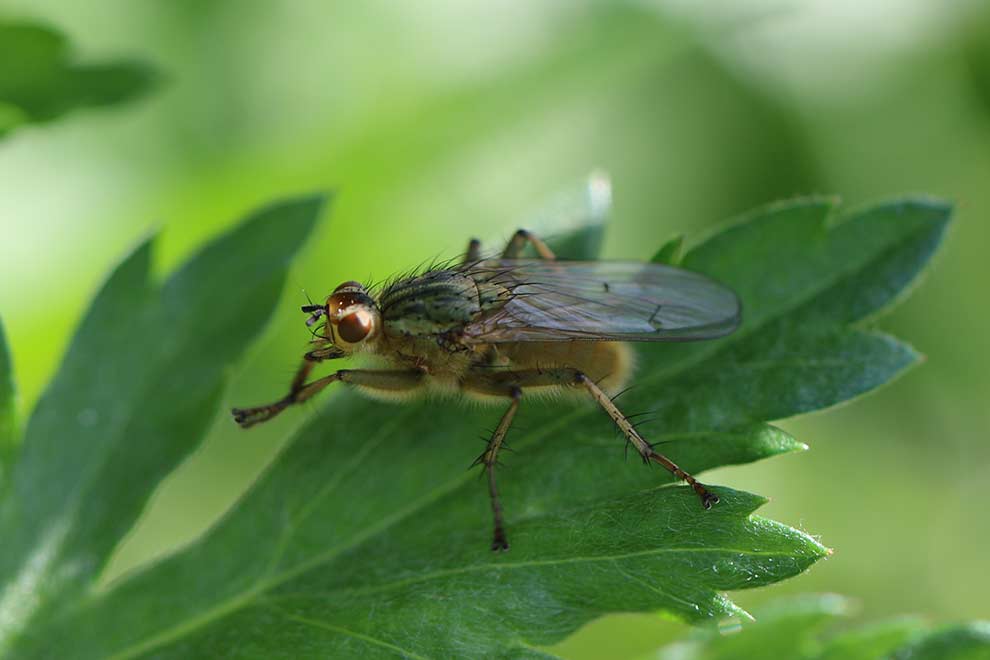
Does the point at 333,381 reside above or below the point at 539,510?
above

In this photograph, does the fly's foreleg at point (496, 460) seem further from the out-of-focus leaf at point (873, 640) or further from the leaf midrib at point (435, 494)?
the out-of-focus leaf at point (873, 640)

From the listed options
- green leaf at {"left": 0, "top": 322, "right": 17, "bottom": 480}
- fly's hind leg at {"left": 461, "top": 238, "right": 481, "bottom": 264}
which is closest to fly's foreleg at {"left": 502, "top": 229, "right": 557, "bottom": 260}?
fly's hind leg at {"left": 461, "top": 238, "right": 481, "bottom": 264}

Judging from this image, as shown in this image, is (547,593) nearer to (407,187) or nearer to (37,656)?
(37,656)

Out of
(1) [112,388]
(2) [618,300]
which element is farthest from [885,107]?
(1) [112,388]

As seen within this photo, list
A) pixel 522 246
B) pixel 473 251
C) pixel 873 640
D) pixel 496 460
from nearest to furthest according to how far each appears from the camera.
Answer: pixel 873 640 < pixel 496 460 < pixel 522 246 < pixel 473 251

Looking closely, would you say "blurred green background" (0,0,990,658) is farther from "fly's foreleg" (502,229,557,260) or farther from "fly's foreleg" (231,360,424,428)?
"fly's foreleg" (502,229,557,260)

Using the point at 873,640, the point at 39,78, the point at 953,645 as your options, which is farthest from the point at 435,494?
the point at 39,78

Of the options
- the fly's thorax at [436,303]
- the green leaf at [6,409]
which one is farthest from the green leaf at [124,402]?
the fly's thorax at [436,303]

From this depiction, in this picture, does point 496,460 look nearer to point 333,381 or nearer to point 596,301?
point 333,381
